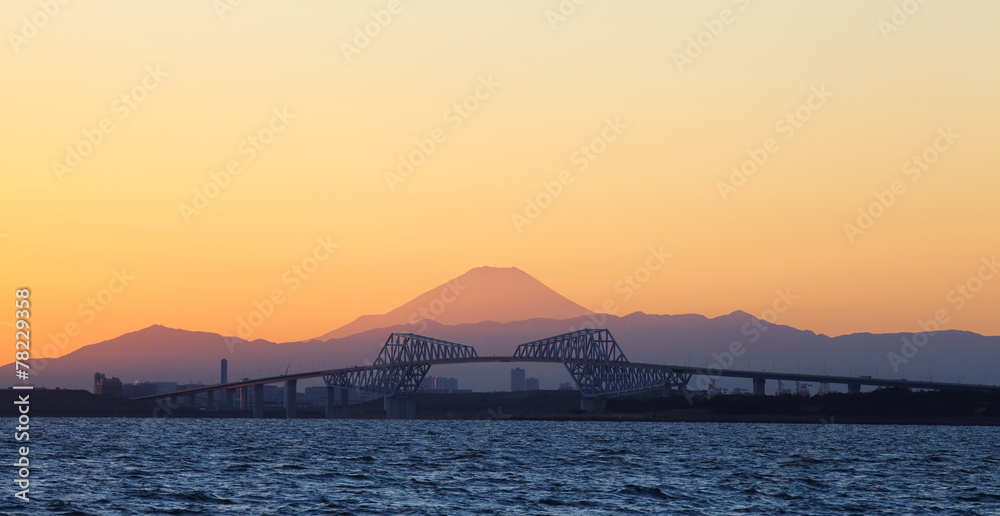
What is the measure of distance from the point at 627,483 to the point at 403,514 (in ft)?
60.7

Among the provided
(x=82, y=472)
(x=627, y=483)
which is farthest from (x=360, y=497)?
(x=82, y=472)

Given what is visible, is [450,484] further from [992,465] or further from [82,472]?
[992,465]

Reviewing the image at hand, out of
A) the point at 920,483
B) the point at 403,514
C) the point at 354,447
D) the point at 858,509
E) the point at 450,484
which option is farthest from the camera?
the point at 354,447

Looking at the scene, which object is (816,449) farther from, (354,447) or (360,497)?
(360,497)

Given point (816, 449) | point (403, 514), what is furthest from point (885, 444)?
point (403, 514)

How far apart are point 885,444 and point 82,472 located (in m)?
84.9

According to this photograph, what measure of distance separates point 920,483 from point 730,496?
15564 millimetres

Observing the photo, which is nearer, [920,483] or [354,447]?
[920,483]

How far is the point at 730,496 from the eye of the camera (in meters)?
58.1

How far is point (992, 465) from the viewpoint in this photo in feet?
280

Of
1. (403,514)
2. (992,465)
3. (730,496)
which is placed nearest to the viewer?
(403,514)

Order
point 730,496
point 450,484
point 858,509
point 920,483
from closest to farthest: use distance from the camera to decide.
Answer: point 858,509 → point 730,496 → point 450,484 → point 920,483

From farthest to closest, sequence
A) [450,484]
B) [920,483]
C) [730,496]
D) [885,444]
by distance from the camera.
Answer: [885,444] → [920,483] → [450,484] → [730,496]

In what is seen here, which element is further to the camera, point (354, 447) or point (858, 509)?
point (354, 447)
